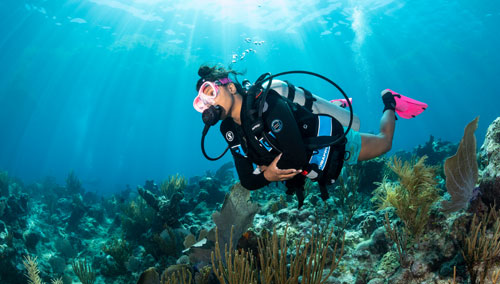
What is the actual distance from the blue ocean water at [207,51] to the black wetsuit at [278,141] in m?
22.4

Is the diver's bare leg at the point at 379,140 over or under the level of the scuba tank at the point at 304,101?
under

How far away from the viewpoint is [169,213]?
790 centimetres

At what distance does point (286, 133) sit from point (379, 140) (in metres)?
2.38

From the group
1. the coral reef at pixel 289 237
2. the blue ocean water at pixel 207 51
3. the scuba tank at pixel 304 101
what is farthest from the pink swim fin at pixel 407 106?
the blue ocean water at pixel 207 51

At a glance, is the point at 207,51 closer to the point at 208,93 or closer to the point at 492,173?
the point at 208,93

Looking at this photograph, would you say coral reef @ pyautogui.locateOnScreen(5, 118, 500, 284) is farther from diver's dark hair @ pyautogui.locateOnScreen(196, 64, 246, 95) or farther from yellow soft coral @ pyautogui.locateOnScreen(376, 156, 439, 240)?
diver's dark hair @ pyautogui.locateOnScreen(196, 64, 246, 95)

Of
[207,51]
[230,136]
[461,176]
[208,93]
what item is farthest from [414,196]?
[207,51]

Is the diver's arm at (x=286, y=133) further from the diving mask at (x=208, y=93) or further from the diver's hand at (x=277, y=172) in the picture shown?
the diving mask at (x=208, y=93)

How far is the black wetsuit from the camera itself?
9.34ft

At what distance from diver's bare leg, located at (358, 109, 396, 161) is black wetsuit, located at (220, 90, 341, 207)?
Answer: 1096 mm

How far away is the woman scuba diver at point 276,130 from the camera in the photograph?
295 centimetres

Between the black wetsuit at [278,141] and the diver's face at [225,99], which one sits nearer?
the black wetsuit at [278,141]

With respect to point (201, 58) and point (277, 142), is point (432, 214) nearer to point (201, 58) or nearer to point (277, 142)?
point (277, 142)

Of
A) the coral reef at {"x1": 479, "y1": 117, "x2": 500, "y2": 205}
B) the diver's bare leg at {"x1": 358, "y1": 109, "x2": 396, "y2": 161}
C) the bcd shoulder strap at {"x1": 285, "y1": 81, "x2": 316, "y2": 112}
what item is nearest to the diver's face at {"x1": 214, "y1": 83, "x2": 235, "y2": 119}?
the bcd shoulder strap at {"x1": 285, "y1": 81, "x2": 316, "y2": 112}
